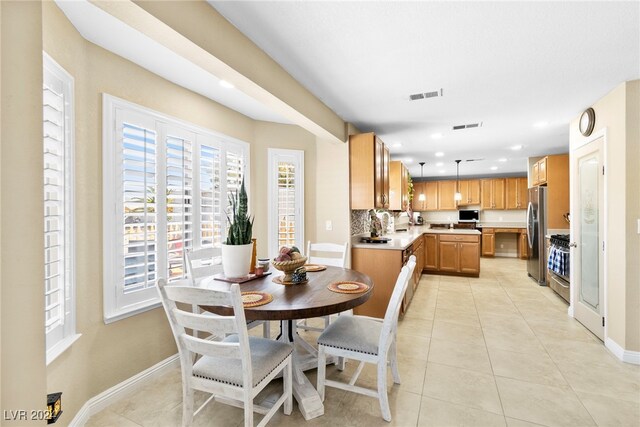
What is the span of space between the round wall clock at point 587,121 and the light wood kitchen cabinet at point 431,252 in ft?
9.73

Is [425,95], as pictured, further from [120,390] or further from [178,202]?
[120,390]

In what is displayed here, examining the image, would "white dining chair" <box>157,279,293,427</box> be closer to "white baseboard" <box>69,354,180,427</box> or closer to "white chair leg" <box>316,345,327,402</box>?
"white chair leg" <box>316,345,327,402</box>

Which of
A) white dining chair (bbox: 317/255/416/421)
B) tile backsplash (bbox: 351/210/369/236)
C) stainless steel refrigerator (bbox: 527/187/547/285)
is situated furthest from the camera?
stainless steel refrigerator (bbox: 527/187/547/285)

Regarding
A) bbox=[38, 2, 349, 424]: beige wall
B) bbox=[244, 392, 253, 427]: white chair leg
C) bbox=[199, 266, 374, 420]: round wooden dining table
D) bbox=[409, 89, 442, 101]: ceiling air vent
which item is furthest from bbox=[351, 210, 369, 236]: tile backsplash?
bbox=[244, 392, 253, 427]: white chair leg

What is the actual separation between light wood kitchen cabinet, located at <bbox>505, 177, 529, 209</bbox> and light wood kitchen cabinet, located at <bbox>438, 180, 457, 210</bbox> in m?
1.36

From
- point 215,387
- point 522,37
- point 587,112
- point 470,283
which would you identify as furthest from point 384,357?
point 470,283

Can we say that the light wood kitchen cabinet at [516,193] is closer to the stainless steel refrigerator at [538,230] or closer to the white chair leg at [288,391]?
the stainless steel refrigerator at [538,230]

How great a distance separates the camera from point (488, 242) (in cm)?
780

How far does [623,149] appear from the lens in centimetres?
246

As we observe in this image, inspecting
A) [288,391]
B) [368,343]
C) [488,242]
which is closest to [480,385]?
[368,343]

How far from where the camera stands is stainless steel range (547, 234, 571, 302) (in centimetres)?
374

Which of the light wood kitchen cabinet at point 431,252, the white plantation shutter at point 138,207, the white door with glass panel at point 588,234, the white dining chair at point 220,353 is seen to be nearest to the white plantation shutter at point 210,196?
the white plantation shutter at point 138,207

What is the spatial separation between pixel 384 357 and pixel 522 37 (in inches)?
88.8

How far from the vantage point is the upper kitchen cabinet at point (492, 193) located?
7895 millimetres
